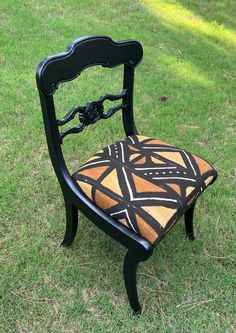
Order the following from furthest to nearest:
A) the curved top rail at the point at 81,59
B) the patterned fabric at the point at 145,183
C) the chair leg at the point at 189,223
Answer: the chair leg at the point at 189,223, the patterned fabric at the point at 145,183, the curved top rail at the point at 81,59

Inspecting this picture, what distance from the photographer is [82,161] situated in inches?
105

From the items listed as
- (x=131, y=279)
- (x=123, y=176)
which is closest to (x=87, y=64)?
(x=123, y=176)

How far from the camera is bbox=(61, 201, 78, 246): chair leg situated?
187 cm

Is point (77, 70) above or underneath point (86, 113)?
above

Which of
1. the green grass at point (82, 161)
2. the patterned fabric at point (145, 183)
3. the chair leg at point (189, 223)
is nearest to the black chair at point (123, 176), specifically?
the patterned fabric at point (145, 183)

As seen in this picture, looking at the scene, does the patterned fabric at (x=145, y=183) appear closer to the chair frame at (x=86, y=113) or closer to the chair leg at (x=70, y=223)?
the chair frame at (x=86, y=113)

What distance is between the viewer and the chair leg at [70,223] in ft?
6.14

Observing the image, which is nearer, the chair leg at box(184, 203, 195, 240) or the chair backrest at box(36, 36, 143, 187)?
the chair backrest at box(36, 36, 143, 187)

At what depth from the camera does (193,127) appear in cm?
312

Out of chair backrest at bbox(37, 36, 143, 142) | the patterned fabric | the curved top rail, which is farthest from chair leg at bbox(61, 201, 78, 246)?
the curved top rail

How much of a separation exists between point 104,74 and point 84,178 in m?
2.04

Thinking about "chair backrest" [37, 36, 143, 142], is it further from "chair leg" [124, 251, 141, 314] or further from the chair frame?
"chair leg" [124, 251, 141, 314]

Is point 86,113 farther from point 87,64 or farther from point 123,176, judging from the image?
point 123,176

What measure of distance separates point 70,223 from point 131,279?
439 millimetres
